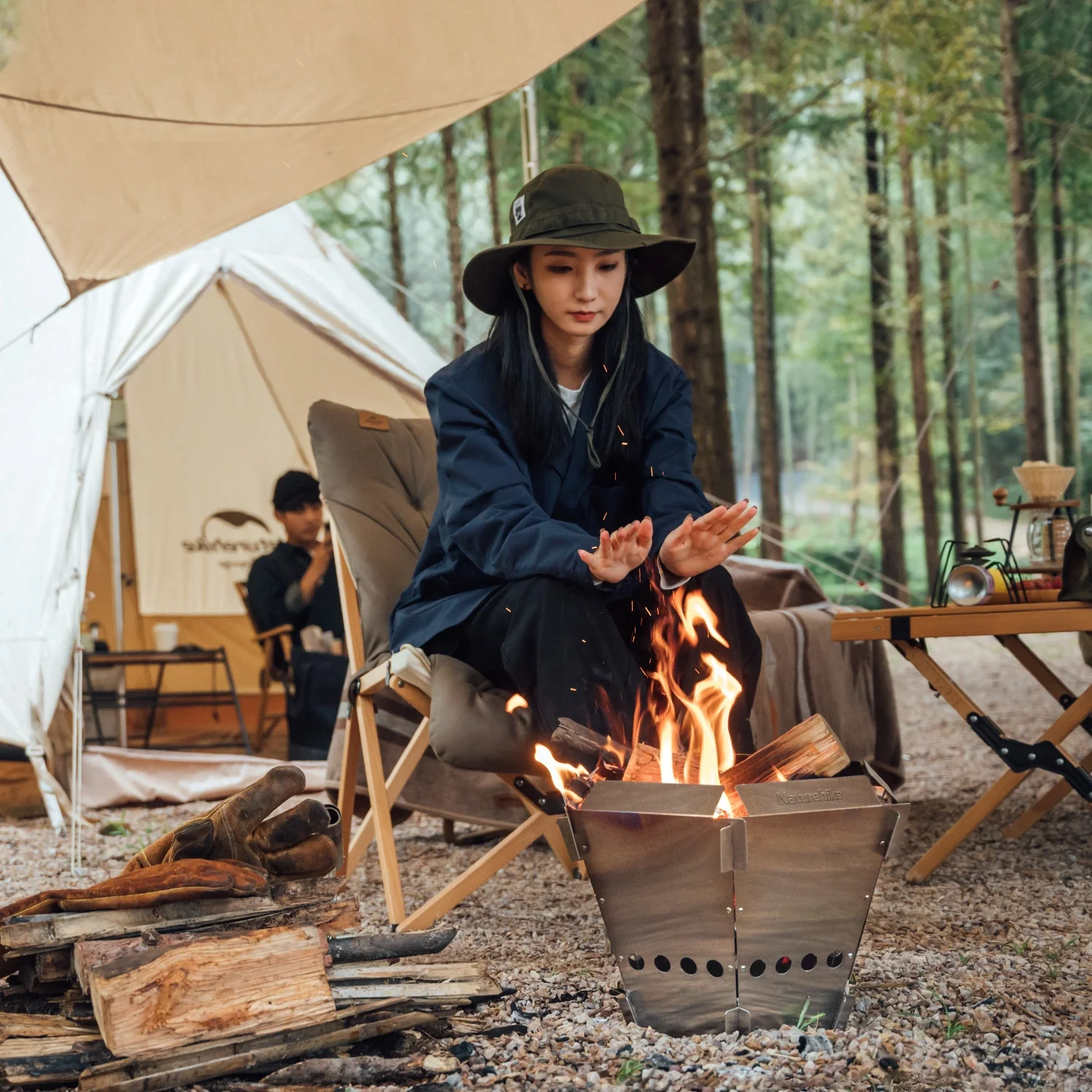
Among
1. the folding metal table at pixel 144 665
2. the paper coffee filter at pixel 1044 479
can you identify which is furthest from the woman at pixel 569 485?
the folding metal table at pixel 144 665

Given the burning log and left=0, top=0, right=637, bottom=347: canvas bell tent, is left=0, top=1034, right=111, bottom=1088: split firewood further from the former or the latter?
left=0, top=0, right=637, bottom=347: canvas bell tent

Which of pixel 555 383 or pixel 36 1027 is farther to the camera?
pixel 555 383

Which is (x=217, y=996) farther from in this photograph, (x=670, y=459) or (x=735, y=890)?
(x=670, y=459)

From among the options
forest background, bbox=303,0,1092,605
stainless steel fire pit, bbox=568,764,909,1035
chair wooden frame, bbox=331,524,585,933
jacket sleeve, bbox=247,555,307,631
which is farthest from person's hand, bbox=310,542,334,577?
stainless steel fire pit, bbox=568,764,909,1035

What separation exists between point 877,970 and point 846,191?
1666 centimetres

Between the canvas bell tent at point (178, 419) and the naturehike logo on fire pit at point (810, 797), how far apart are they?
2955mm

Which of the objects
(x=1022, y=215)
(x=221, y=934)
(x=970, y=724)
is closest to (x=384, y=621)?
(x=221, y=934)

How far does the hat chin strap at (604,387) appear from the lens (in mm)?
2307

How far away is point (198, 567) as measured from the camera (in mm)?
6484

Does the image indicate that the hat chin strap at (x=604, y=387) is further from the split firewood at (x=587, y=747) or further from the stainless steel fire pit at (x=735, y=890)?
the stainless steel fire pit at (x=735, y=890)

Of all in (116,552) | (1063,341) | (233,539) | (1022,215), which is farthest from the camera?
(1063,341)

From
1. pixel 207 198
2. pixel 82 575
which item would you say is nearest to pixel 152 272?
pixel 82 575

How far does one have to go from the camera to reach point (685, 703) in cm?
199

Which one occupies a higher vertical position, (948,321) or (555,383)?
(948,321)
